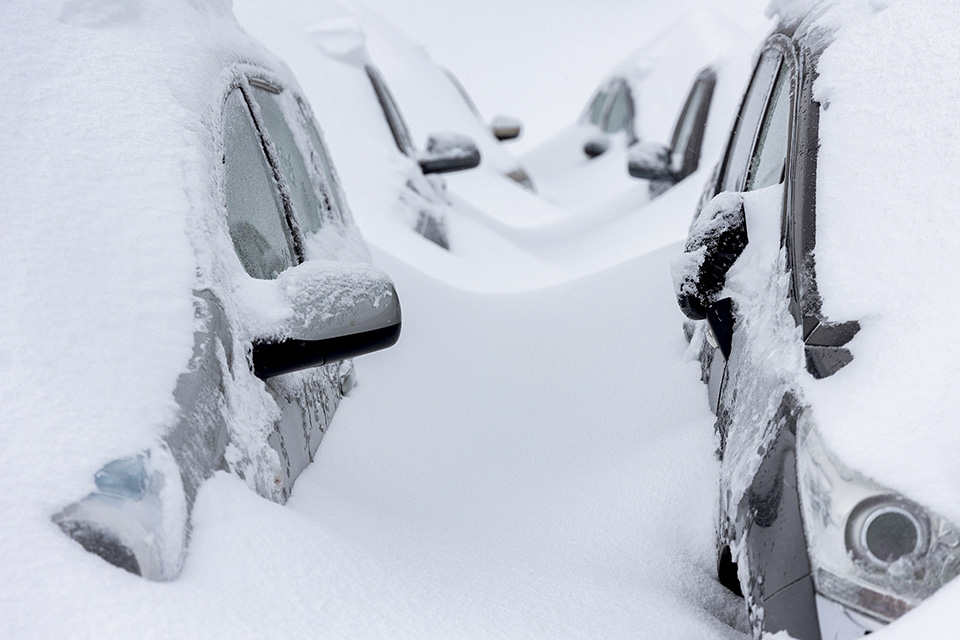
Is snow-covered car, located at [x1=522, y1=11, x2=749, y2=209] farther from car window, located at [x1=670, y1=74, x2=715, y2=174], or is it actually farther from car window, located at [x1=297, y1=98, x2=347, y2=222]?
car window, located at [x1=297, y1=98, x2=347, y2=222]

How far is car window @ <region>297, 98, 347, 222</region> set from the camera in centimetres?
321

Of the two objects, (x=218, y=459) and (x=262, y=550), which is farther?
(x=218, y=459)

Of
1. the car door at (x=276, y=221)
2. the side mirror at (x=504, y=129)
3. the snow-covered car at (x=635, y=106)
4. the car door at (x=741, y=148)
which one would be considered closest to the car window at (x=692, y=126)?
the snow-covered car at (x=635, y=106)

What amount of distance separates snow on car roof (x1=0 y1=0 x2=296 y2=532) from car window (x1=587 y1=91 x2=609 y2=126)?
47.2ft

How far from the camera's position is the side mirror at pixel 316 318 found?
1825 millimetres

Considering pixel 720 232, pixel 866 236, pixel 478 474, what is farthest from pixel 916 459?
pixel 478 474

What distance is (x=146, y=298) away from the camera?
5.21ft

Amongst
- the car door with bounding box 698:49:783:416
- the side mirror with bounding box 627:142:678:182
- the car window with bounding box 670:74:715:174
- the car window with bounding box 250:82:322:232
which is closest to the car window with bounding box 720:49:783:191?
the car door with bounding box 698:49:783:416

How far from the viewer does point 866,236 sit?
1.72m

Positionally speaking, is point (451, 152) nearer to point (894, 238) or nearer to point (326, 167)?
point (326, 167)

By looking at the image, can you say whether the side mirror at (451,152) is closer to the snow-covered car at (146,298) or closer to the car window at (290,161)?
the car window at (290,161)

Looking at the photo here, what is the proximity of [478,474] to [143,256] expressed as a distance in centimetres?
107

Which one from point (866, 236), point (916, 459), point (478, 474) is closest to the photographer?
point (916, 459)

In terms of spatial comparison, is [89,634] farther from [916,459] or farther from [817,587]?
[916,459]
